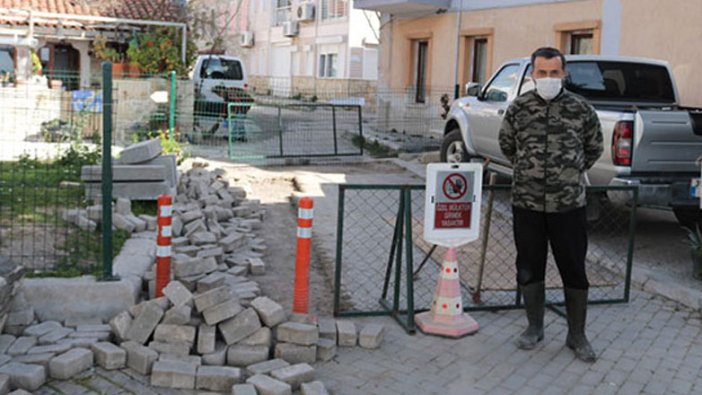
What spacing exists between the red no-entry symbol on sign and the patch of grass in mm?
10424

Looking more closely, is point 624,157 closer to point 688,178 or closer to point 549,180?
point 688,178

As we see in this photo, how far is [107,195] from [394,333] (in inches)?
93.2

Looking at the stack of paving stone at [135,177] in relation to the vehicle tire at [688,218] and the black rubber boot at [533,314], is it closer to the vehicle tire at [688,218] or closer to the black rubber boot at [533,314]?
the black rubber boot at [533,314]

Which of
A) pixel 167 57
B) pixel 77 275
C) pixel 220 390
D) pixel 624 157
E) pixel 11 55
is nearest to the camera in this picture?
pixel 220 390

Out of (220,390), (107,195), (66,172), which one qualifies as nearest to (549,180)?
(220,390)

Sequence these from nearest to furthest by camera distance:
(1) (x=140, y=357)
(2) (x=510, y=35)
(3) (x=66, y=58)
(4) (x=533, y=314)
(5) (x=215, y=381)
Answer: (5) (x=215, y=381)
(1) (x=140, y=357)
(4) (x=533, y=314)
(2) (x=510, y=35)
(3) (x=66, y=58)

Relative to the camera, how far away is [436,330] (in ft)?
18.2

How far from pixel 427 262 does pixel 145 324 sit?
3407 millimetres

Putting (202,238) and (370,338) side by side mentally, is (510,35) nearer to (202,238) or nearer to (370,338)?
(202,238)

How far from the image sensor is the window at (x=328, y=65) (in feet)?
108

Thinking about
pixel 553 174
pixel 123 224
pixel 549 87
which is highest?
pixel 549 87

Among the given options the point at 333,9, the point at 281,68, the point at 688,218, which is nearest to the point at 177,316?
the point at 688,218

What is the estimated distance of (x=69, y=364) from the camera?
15.0 feet

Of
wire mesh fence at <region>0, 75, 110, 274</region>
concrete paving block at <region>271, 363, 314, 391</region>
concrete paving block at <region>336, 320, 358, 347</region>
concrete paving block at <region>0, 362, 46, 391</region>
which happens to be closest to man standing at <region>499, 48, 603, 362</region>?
concrete paving block at <region>336, 320, 358, 347</region>
